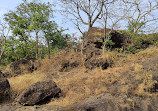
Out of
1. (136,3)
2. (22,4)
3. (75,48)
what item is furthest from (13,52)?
(136,3)

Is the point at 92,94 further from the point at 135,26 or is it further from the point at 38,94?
the point at 135,26

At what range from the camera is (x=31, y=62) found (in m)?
8.38

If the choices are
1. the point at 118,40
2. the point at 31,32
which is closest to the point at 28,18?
the point at 31,32

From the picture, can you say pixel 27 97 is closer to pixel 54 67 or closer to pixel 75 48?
pixel 54 67

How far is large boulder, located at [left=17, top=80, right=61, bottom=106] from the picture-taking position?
3623 millimetres

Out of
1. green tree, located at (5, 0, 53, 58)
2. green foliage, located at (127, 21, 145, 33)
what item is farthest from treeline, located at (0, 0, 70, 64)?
green foliage, located at (127, 21, 145, 33)

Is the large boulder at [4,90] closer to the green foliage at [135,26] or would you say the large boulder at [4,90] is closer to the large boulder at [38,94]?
the large boulder at [38,94]

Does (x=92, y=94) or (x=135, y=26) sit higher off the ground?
(x=135, y=26)

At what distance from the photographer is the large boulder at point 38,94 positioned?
3623mm

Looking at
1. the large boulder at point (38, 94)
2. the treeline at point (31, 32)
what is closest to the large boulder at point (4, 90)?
the large boulder at point (38, 94)

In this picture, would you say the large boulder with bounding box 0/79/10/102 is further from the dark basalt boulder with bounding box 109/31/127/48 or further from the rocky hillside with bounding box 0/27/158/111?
the dark basalt boulder with bounding box 109/31/127/48

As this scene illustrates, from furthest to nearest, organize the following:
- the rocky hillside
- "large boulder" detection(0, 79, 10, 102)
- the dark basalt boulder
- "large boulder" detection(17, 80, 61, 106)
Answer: the dark basalt boulder
"large boulder" detection(0, 79, 10, 102)
"large boulder" detection(17, 80, 61, 106)
the rocky hillside

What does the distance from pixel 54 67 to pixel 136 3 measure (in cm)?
827

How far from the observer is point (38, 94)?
3684 millimetres
